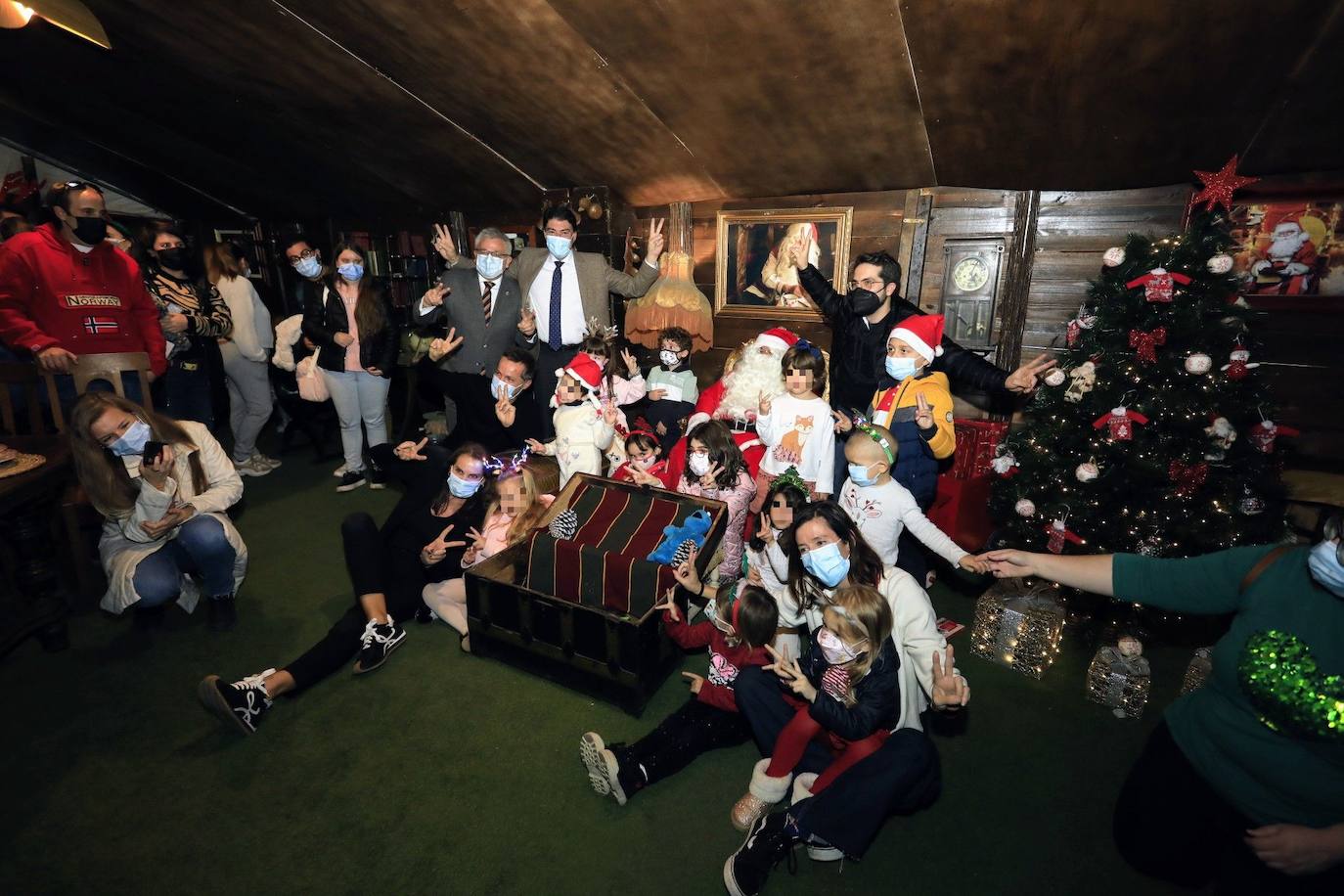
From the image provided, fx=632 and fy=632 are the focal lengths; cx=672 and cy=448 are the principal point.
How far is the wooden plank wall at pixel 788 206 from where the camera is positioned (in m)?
5.13

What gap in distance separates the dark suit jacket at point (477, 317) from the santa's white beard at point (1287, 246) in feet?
17.2

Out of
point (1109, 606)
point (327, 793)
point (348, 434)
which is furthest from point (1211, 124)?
point (348, 434)

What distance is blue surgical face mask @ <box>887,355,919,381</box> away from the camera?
11.9 ft

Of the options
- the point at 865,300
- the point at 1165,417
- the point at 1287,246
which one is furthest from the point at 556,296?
the point at 1287,246

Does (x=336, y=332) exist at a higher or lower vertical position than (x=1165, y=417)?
higher

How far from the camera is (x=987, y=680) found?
11.0ft

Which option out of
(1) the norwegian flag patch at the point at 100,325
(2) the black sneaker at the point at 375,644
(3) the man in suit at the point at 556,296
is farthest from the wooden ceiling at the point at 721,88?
(2) the black sneaker at the point at 375,644

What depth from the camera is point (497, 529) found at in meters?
3.51

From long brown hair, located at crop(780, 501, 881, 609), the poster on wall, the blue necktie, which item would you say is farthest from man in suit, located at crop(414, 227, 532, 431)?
the poster on wall

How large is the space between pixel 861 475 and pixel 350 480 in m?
4.63

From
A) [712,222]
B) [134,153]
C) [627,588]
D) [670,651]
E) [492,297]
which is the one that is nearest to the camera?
[627,588]

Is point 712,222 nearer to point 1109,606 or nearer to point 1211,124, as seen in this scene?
point 1211,124

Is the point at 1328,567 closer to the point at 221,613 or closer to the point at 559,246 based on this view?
the point at 559,246

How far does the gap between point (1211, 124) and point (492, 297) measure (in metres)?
4.77
